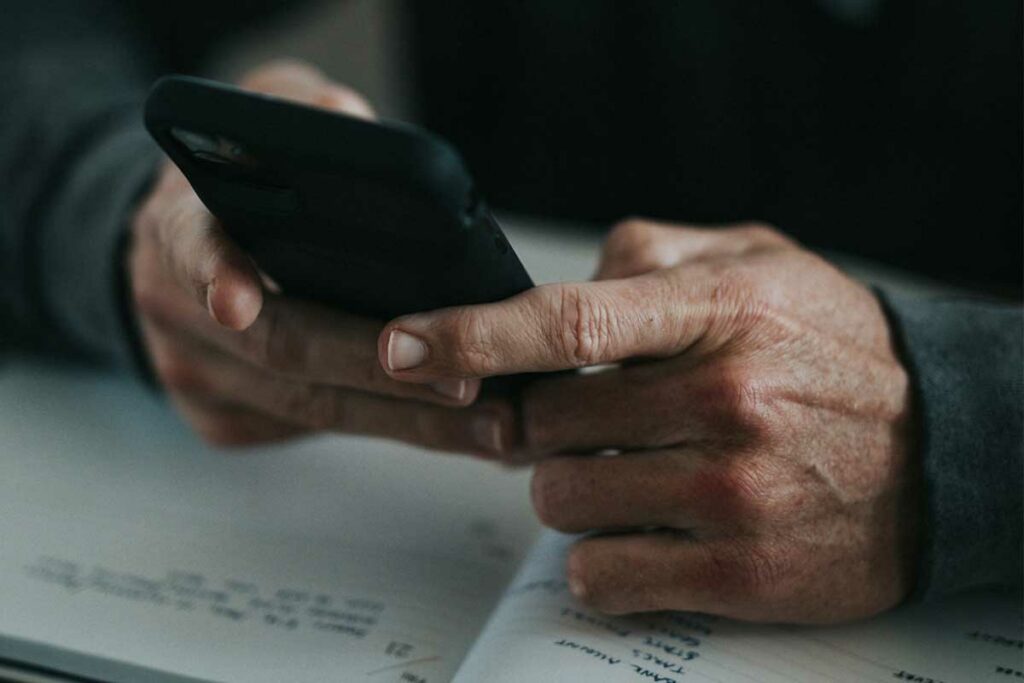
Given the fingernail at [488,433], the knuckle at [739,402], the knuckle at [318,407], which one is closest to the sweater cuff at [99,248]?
the knuckle at [318,407]

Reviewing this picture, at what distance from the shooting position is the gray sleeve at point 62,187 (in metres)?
0.78

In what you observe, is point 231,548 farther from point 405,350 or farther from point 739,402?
point 739,402

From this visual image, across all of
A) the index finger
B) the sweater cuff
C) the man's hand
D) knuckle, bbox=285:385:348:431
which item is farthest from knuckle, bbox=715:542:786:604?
the sweater cuff

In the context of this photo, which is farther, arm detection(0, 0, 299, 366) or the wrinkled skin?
arm detection(0, 0, 299, 366)

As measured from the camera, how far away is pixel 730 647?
1.72 ft

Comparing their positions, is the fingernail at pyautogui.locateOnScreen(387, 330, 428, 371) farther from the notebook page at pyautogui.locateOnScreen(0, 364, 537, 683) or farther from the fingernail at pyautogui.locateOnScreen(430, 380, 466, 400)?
the notebook page at pyautogui.locateOnScreen(0, 364, 537, 683)

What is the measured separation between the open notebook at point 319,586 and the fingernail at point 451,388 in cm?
12

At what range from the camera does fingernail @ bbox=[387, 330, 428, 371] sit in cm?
49

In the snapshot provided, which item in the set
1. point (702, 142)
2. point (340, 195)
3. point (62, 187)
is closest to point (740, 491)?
point (340, 195)

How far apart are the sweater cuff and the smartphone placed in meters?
0.27

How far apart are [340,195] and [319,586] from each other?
0.94 feet

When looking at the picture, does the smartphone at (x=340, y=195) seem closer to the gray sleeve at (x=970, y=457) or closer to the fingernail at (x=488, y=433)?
the fingernail at (x=488, y=433)

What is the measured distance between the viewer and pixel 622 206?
1.27m

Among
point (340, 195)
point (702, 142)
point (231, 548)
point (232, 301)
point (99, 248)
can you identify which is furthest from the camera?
point (702, 142)
